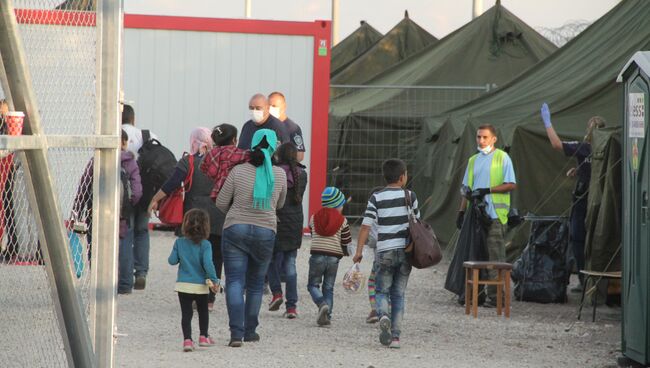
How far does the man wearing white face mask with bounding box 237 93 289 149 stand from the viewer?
10.8 metres

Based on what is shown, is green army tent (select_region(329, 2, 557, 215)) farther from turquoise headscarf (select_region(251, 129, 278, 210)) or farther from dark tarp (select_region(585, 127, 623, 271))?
turquoise headscarf (select_region(251, 129, 278, 210))

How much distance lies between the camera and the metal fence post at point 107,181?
230 inches

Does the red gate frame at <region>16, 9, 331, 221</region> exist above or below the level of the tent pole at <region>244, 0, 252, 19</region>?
below

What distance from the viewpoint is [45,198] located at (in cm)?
512

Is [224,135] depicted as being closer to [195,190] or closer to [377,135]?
[195,190]

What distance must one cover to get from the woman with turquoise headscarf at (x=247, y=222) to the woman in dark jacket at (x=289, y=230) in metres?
0.79

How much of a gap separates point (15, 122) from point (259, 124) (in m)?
5.89

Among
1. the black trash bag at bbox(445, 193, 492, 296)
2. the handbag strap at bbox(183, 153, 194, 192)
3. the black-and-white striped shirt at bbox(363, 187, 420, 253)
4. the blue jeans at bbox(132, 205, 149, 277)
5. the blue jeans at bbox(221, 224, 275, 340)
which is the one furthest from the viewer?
the blue jeans at bbox(132, 205, 149, 277)

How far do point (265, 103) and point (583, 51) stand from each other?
4852mm

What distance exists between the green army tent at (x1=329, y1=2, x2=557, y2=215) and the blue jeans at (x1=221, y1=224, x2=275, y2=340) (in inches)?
369

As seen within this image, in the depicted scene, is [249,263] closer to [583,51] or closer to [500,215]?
[500,215]

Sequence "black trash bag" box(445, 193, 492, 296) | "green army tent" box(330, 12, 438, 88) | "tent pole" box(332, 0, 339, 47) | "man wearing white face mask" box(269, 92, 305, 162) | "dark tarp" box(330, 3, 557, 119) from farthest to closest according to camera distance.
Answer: "tent pole" box(332, 0, 339, 47)
"green army tent" box(330, 12, 438, 88)
"dark tarp" box(330, 3, 557, 119)
"man wearing white face mask" box(269, 92, 305, 162)
"black trash bag" box(445, 193, 492, 296)

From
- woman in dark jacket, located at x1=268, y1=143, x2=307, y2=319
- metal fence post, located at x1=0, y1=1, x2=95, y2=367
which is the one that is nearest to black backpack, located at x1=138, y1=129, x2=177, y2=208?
woman in dark jacket, located at x1=268, y1=143, x2=307, y2=319

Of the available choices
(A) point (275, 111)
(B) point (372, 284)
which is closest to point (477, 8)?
(A) point (275, 111)
